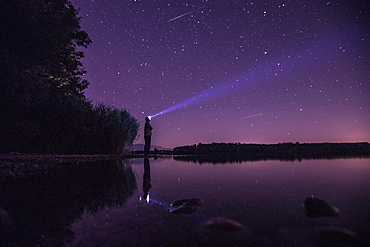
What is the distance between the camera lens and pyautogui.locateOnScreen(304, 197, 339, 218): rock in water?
4.35 feet

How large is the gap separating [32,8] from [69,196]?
998 cm

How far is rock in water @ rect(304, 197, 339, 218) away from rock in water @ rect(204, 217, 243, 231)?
2.06 ft

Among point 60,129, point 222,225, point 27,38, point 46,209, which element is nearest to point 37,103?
point 60,129

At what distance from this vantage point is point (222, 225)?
118 cm

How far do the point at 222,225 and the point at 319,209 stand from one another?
0.84 metres

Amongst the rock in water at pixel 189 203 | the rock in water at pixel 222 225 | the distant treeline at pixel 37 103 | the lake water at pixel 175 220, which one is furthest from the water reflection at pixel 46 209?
the distant treeline at pixel 37 103

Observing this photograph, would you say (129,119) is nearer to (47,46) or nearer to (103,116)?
(103,116)

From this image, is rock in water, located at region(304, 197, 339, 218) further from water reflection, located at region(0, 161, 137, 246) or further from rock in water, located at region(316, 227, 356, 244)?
water reflection, located at region(0, 161, 137, 246)

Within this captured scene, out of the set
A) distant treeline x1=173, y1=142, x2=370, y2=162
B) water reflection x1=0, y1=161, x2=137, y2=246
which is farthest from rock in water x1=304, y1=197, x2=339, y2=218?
distant treeline x1=173, y1=142, x2=370, y2=162

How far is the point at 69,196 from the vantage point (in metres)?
2.07

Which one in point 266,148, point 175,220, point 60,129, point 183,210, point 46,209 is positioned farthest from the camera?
point 266,148

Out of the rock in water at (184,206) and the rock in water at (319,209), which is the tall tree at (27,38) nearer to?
the rock in water at (184,206)

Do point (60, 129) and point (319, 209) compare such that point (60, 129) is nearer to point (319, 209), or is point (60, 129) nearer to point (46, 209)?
point (46, 209)

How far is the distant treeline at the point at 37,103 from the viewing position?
24.3 feet
